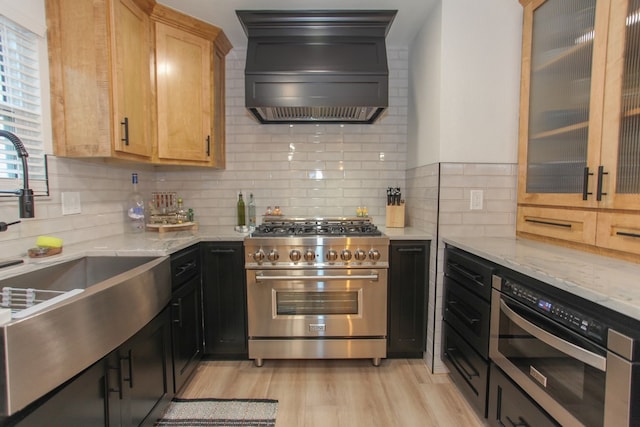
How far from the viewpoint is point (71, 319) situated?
106 centimetres

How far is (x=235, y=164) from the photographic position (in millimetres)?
2900

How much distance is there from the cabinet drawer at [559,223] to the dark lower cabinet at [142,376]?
2.26 m

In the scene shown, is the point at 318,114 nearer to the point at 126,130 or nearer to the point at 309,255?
the point at 309,255

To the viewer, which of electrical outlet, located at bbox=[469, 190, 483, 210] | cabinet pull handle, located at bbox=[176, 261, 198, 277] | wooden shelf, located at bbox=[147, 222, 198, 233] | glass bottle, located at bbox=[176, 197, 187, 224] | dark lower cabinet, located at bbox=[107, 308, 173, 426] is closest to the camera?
dark lower cabinet, located at bbox=[107, 308, 173, 426]

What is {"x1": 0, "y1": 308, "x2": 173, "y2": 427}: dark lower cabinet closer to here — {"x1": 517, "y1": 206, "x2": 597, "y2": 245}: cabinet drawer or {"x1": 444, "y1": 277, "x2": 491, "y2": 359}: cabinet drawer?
{"x1": 444, "y1": 277, "x2": 491, "y2": 359}: cabinet drawer

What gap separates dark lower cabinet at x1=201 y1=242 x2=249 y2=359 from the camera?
89.9 inches

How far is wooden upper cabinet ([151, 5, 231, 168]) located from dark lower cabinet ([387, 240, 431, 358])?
166cm

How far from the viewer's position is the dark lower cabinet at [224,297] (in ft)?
7.49

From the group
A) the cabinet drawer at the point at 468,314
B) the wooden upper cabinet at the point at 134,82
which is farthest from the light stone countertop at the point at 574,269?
the wooden upper cabinet at the point at 134,82

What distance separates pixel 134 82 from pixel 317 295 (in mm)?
1874

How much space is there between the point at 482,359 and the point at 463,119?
4.88 ft

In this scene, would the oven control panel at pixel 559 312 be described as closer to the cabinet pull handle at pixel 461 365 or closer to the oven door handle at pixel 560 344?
the oven door handle at pixel 560 344

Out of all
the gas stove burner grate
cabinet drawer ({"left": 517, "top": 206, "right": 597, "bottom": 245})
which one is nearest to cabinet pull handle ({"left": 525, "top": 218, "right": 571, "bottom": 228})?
cabinet drawer ({"left": 517, "top": 206, "right": 597, "bottom": 245})

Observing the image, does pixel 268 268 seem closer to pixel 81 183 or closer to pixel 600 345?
pixel 81 183
